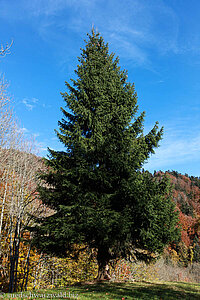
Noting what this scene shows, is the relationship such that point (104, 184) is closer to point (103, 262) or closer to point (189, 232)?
point (103, 262)

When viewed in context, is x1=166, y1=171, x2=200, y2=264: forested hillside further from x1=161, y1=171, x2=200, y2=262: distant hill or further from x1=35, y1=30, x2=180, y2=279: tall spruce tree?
x1=35, y1=30, x2=180, y2=279: tall spruce tree

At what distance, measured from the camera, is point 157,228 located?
8.04m

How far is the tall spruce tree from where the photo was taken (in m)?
7.80

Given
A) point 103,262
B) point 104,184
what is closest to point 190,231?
point 103,262

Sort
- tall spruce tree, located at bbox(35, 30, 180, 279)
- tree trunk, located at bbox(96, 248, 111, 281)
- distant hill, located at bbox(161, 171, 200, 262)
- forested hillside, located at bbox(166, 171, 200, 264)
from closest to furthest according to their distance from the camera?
tall spruce tree, located at bbox(35, 30, 180, 279), tree trunk, located at bbox(96, 248, 111, 281), forested hillside, located at bbox(166, 171, 200, 264), distant hill, located at bbox(161, 171, 200, 262)

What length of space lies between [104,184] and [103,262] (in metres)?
3.56

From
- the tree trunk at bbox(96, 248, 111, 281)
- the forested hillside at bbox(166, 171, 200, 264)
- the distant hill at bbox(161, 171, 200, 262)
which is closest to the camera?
the tree trunk at bbox(96, 248, 111, 281)

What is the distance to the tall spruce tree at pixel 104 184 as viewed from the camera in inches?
307

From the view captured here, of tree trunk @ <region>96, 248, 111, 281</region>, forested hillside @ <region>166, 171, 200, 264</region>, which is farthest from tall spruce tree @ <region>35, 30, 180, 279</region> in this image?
forested hillside @ <region>166, 171, 200, 264</region>

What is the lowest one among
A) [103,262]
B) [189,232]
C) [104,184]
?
[189,232]

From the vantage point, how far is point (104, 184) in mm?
8875

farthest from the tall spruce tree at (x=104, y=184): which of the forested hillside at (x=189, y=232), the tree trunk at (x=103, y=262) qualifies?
the forested hillside at (x=189, y=232)

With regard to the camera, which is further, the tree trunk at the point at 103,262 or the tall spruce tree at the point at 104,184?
the tree trunk at the point at 103,262

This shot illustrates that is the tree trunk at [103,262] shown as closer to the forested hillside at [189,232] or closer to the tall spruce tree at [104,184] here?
the tall spruce tree at [104,184]
